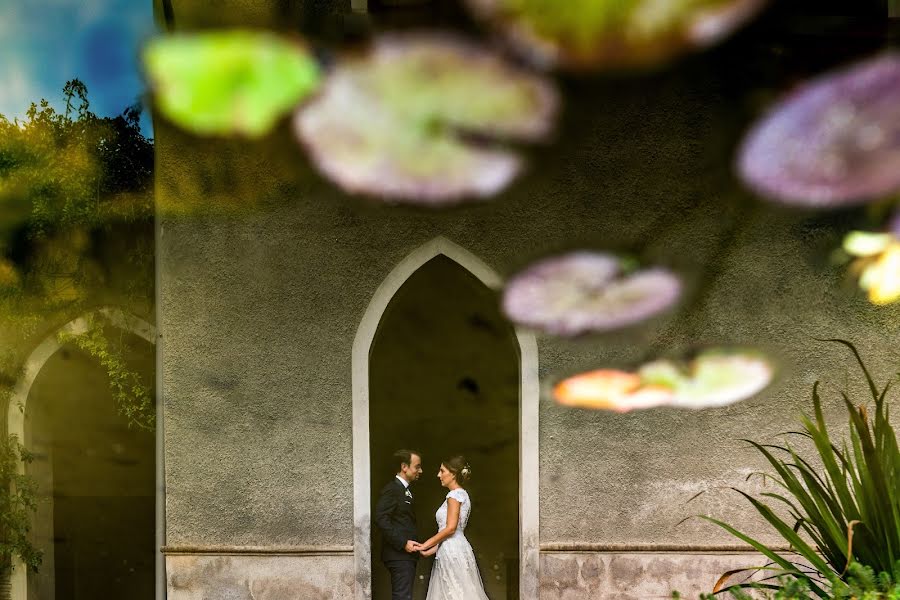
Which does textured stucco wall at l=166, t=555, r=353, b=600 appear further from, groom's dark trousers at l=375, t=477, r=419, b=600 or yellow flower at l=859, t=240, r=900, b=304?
yellow flower at l=859, t=240, r=900, b=304

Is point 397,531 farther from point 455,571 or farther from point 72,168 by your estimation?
point 72,168

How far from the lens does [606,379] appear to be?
4.46 m

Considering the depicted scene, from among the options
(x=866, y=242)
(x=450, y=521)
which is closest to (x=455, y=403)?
(x=450, y=521)

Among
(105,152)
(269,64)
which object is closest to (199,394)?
(105,152)

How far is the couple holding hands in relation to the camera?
4.58 m

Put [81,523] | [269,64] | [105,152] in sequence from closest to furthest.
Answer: [269,64] < [105,152] < [81,523]

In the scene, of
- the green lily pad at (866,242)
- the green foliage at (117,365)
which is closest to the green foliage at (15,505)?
the green foliage at (117,365)

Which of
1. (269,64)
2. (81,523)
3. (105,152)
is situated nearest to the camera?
(269,64)

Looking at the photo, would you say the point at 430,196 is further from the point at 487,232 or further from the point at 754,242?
the point at 754,242

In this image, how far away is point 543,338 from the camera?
14.5 ft

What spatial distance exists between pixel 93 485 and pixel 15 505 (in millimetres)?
1795

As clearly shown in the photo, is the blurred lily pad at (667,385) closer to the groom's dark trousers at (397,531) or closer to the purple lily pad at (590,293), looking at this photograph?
the purple lily pad at (590,293)

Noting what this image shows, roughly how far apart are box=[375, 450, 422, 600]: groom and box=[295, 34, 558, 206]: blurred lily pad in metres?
1.75

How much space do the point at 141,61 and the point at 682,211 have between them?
3.49 metres
